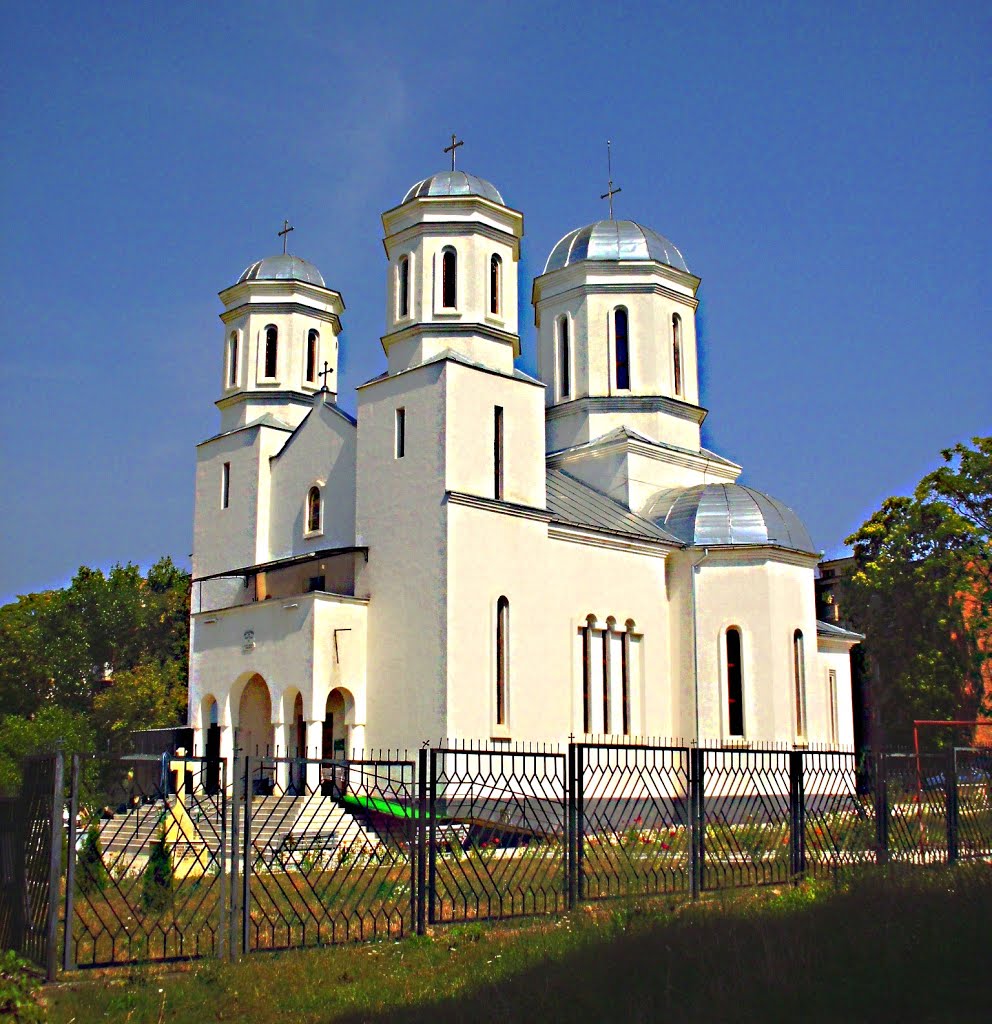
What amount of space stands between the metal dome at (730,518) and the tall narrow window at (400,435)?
6401mm

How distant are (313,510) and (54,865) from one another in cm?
1611

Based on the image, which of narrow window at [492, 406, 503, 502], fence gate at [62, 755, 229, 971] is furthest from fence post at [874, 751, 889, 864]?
narrow window at [492, 406, 503, 502]

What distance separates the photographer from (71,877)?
26.3ft

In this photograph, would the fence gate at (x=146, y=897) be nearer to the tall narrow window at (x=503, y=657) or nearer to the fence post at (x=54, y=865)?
the fence post at (x=54, y=865)

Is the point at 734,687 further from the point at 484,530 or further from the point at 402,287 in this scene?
the point at 402,287

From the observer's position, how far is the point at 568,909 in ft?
33.0

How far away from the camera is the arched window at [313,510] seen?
23578 mm

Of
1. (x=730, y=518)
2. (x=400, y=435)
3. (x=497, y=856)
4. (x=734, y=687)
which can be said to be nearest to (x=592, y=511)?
(x=730, y=518)

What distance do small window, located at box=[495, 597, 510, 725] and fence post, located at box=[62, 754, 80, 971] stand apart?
1220 centimetres

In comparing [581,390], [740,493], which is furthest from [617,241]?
[740,493]

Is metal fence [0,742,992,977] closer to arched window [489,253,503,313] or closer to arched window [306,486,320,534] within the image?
arched window [306,486,320,534]

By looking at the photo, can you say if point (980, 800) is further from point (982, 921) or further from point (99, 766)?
point (99, 766)

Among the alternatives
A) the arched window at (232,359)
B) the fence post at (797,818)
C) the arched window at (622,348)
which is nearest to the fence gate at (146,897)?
the fence post at (797,818)

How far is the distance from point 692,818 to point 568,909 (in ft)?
4.96
